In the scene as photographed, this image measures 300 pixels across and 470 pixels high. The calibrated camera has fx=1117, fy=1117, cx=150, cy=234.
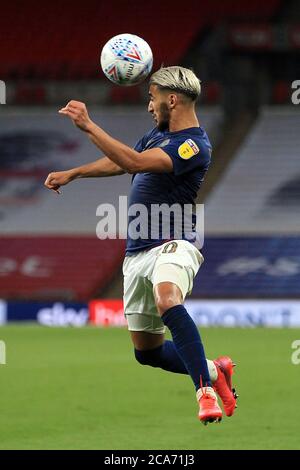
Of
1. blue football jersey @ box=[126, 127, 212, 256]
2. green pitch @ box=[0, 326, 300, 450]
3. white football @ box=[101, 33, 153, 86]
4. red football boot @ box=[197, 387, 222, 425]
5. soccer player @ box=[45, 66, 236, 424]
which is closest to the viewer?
red football boot @ box=[197, 387, 222, 425]

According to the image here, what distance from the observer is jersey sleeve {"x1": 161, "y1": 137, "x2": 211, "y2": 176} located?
6477 millimetres

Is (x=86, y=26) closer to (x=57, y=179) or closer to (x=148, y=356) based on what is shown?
(x=148, y=356)

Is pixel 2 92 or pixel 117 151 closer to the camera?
pixel 117 151

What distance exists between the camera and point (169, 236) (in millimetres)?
6711

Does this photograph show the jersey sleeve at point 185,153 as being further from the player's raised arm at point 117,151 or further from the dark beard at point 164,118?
the dark beard at point 164,118

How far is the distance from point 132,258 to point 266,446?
1638 millimetres

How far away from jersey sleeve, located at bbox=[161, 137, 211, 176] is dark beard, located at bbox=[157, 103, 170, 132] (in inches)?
7.0

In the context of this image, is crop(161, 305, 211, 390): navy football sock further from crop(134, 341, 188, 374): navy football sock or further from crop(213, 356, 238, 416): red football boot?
crop(134, 341, 188, 374): navy football sock

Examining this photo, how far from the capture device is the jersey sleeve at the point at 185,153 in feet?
21.2

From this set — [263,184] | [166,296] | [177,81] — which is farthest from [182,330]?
[263,184]

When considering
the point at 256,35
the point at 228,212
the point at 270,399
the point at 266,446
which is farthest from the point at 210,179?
the point at 266,446

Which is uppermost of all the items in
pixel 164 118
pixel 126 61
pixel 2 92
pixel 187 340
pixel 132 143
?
pixel 2 92

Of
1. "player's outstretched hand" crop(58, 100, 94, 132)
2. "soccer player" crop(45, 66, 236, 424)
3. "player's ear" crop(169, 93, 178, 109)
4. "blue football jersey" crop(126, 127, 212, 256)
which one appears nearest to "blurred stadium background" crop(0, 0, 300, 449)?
"soccer player" crop(45, 66, 236, 424)

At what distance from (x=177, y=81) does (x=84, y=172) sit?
86cm
